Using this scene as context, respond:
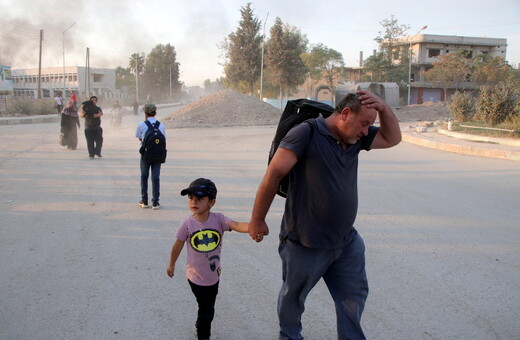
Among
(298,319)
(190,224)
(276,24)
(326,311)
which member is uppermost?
(276,24)

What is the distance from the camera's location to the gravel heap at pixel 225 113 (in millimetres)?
27328

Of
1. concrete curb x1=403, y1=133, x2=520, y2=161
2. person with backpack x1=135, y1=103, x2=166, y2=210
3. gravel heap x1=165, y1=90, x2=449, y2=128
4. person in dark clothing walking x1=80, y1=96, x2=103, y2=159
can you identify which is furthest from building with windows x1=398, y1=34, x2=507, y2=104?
person with backpack x1=135, y1=103, x2=166, y2=210

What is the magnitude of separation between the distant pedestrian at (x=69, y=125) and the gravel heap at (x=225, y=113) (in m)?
12.1

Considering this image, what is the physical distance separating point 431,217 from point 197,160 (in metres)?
6.91

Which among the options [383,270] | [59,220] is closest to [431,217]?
[383,270]

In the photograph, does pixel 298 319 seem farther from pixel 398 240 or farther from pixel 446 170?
pixel 446 170

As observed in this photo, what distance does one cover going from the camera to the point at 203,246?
2.84 metres

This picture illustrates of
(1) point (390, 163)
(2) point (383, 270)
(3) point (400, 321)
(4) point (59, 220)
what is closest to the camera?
(3) point (400, 321)

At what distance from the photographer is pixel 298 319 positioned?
2.57 m

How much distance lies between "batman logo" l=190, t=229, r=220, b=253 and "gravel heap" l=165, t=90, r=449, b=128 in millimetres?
22525

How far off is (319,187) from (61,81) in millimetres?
88991

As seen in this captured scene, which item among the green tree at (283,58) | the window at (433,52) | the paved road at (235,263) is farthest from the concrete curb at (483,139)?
the window at (433,52)

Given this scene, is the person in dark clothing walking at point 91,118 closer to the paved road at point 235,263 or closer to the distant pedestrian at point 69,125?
the distant pedestrian at point 69,125

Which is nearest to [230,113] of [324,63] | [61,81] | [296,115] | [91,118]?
[91,118]
